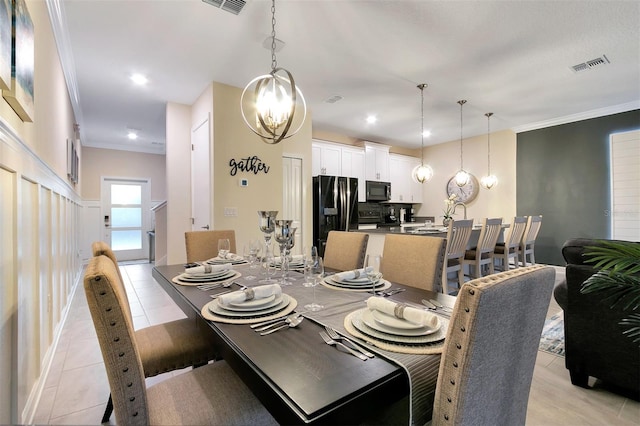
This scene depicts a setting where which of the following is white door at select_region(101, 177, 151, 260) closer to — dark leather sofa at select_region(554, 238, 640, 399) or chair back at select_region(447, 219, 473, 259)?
chair back at select_region(447, 219, 473, 259)

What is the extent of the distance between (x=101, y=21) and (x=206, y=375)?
2.92 meters

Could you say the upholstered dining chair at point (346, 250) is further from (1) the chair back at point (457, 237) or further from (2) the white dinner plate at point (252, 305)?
(1) the chair back at point (457, 237)

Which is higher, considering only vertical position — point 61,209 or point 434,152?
point 434,152

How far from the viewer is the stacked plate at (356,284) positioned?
1.46 metres

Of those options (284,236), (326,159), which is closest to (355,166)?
(326,159)

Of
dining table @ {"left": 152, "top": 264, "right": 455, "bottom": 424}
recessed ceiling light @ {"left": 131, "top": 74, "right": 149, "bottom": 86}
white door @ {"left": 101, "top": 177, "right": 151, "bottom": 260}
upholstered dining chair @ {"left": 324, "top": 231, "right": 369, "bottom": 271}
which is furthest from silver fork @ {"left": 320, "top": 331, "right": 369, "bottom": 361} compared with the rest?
white door @ {"left": 101, "top": 177, "right": 151, "bottom": 260}

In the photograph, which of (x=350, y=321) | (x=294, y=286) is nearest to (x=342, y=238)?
(x=294, y=286)

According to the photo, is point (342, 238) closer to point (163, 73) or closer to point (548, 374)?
point (548, 374)

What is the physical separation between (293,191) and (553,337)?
3.49 meters

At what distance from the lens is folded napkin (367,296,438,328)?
2.94 feet

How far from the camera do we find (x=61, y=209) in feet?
9.18

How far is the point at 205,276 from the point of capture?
5.35 ft

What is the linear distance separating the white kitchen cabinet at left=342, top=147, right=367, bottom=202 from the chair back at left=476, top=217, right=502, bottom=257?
2.81m

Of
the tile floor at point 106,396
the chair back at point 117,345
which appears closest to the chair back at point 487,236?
the tile floor at point 106,396
